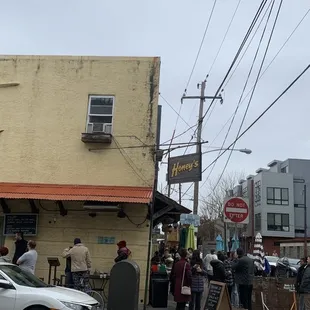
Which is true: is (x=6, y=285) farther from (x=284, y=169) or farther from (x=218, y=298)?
(x=284, y=169)

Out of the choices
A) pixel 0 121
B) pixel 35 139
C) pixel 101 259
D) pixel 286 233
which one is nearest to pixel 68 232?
pixel 101 259

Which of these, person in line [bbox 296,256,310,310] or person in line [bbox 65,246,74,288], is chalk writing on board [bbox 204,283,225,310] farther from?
person in line [bbox 65,246,74,288]

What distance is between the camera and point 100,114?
1430 centimetres

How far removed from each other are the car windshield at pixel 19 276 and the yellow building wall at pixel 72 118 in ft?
15.8

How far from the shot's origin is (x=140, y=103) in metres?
14.1

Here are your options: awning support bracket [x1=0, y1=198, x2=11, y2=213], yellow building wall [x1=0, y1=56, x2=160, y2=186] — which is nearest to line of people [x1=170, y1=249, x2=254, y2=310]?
yellow building wall [x1=0, y1=56, x2=160, y2=186]

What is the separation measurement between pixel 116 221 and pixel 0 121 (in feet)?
15.2

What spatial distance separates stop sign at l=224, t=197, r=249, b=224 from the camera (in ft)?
37.7

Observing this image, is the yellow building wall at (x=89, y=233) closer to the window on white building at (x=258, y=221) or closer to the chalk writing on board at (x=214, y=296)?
the chalk writing on board at (x=214, y=296)

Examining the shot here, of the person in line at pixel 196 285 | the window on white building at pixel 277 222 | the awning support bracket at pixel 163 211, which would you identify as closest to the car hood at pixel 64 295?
the person in line at pixel 196 285

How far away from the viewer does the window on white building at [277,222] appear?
59438 millimetres

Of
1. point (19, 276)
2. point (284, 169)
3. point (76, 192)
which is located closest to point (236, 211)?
point (76, 192)

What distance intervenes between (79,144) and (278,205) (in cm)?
5019

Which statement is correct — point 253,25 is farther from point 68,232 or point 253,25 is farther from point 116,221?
point 68,232
